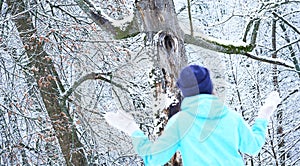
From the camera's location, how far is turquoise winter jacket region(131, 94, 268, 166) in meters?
1.92

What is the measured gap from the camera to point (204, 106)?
193 centimetres

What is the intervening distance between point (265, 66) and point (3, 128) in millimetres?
4330

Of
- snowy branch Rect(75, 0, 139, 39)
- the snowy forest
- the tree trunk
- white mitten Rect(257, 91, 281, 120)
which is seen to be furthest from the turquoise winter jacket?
the tree trunk

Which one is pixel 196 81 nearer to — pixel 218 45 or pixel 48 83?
pixel 218 45

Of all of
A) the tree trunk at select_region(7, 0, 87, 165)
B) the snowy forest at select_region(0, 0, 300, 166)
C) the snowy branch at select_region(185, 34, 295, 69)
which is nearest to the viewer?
the snowy branch at select_region(185, 34, 295, 69)

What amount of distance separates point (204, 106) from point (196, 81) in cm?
11

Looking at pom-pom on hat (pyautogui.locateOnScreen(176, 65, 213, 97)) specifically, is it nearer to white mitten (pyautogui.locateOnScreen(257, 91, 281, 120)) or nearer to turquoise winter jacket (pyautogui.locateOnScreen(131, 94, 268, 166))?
turquoise winter jacket (pyautogui.locateOnScreen(131, 94, 268, 166))

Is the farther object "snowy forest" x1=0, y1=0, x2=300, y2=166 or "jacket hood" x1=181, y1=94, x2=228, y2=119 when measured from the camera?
"snowy forest" x1=0, y1=0, x2=300, y2=166

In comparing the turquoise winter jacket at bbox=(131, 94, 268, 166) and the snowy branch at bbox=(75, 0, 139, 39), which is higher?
the snowy branch at bbox=(75, 0, 139, 39)

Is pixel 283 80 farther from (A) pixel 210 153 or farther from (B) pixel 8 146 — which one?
(A) pixel 210 153

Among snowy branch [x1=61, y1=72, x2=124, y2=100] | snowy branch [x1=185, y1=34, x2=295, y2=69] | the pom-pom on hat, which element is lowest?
snowy branch [x1=61, y1=72, x2=124, y2=100]

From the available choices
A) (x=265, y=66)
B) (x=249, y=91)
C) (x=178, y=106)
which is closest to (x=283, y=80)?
(x=265, y=66)

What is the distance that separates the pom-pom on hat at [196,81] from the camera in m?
1.95

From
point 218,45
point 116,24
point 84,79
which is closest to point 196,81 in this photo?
point 116,24
